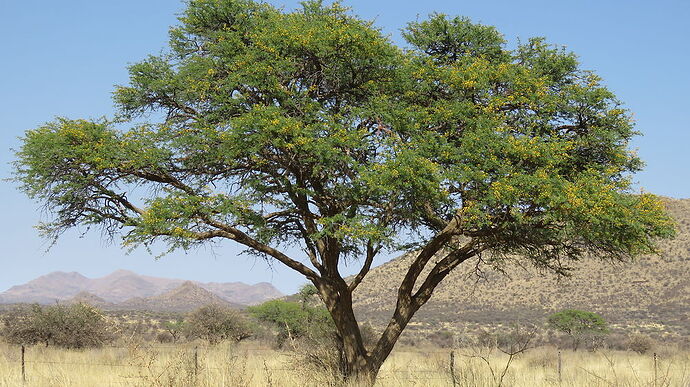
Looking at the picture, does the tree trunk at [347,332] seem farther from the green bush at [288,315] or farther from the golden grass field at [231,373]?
the green bush at [288,315]

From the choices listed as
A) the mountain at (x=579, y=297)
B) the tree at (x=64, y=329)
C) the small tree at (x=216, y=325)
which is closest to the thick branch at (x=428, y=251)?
the tree at (x=64, y=329)

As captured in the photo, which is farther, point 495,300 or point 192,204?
point 495,300

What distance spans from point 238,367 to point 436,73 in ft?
27.8

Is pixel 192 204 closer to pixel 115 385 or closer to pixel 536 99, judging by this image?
pixel 115 385

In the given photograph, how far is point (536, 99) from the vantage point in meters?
16.4

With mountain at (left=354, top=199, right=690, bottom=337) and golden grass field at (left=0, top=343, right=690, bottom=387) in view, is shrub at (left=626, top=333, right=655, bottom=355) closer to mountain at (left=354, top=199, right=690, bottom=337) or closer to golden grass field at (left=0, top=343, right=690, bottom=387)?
golden grass field at (left=0, top=343, right=690, bottom=387)

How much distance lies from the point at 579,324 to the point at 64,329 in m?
35.4

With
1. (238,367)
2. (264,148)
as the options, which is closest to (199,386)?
(238,367)

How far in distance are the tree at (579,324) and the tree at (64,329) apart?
103ft

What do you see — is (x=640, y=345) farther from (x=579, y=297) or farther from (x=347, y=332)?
(x=579, y=297)

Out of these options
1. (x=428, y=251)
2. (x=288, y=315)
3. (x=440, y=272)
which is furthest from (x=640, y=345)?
(x=428, y=251)

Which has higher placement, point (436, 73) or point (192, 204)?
point (436, 73)

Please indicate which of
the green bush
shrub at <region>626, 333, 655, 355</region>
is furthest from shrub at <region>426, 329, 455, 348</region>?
shrub at <region>626, 333, 655, 355</region>

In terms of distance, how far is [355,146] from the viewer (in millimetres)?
15328
